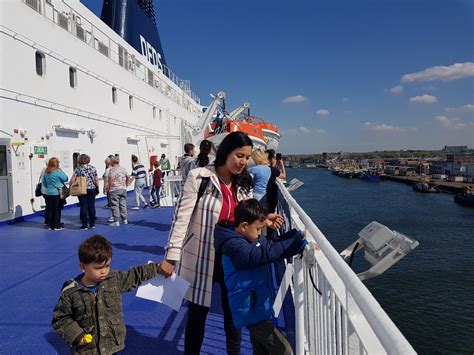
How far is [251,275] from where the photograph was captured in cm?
177

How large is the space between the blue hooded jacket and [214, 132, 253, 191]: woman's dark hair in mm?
396

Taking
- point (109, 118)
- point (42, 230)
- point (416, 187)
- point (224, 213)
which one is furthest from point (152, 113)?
point (416, 187)

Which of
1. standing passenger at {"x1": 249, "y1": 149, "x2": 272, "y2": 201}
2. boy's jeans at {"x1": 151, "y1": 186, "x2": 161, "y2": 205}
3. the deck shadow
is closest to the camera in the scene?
standing passenger at {"x1": 249, "y1": 149, "x2": 272, "y2": 201}

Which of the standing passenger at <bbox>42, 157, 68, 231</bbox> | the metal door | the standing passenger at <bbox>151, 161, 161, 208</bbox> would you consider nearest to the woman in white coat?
the standing passenger at <bbox>42, 157, 68, 231</bbox>

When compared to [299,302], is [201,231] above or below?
above

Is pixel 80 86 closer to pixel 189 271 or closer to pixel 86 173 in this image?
pixel 86 173

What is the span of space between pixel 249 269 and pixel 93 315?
2.65ft

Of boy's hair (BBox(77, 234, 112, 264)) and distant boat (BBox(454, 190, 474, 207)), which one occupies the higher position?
boy's hair (BBox(77, 234, 112, 264))

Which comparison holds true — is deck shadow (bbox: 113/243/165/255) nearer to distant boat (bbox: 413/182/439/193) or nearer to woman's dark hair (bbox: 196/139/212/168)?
woman's dark hair (bbox: 196/139/212/168)

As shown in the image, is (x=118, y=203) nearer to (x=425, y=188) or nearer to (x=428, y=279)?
(x=428, y=279)

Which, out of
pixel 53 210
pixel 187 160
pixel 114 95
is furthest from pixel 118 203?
pixel 114 95

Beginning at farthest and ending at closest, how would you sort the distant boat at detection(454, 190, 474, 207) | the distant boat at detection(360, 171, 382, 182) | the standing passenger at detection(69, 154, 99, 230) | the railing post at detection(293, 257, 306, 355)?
the distant boat at detection(360, 171, 382, 182)
the distant boat at detection(454, 190, 474, 207)
the standing passenger at detection(69, 154, 99, 230)
the railing post at detection(293, 257, 306, 355)

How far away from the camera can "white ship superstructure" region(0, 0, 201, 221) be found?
26.2ft

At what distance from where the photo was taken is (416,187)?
2751 inches
